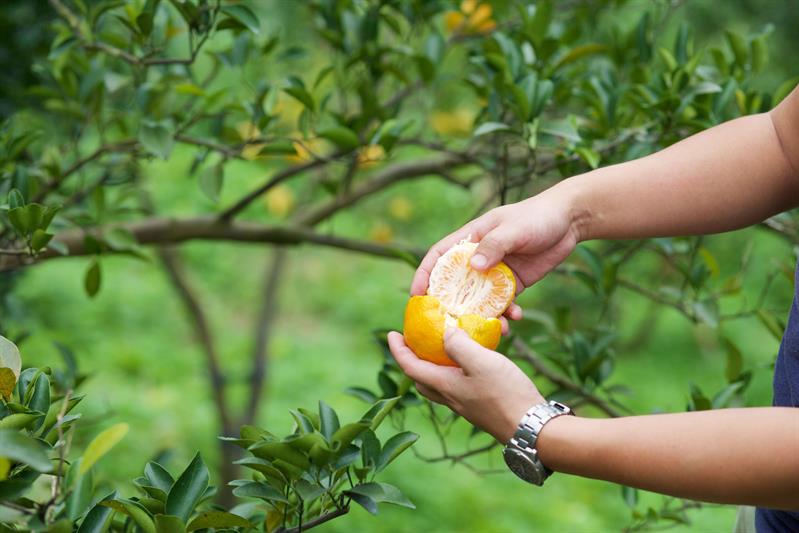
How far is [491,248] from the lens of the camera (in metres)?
1.08

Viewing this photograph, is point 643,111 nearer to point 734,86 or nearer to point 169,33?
point 734,86

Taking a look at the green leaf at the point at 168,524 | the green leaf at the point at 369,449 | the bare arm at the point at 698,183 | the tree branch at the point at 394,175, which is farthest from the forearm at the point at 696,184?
the tree branch at the point at 394,175

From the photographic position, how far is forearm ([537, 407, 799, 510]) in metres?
0.83

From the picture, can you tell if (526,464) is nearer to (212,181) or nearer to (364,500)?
(364,500)

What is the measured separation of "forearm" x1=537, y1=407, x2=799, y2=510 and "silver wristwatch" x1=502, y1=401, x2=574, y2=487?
0.5 inches

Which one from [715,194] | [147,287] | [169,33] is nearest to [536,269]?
[715,194]

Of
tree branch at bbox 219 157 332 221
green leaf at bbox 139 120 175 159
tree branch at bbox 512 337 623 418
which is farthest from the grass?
tree branch at bbox 512 337 623 418

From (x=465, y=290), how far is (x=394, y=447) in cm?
23

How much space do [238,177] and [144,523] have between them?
4.95m

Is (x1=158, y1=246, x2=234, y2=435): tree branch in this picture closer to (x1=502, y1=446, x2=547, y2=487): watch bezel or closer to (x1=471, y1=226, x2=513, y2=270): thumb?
(x1=471, y1=226, x2=513, y2=270): thumb

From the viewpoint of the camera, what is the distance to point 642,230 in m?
1.17

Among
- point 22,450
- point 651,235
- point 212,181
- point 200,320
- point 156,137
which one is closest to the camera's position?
point 22,450

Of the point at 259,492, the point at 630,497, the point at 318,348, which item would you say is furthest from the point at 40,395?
the point at 318,348

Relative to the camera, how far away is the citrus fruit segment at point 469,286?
1.15 metres
